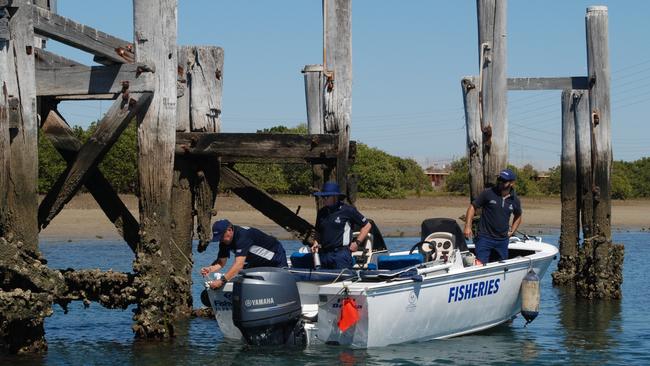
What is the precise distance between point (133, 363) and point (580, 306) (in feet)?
26.4

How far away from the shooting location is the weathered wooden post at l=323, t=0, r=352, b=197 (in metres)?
14.2

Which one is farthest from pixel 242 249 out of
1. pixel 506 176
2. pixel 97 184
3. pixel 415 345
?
pixel 506 176

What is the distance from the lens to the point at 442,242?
1414cm

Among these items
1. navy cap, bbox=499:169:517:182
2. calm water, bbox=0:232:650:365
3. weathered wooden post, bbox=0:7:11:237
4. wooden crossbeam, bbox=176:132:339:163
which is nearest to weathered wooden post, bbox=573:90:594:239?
calm water, bbox=0:232:650:365

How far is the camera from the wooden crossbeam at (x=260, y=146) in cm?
1449

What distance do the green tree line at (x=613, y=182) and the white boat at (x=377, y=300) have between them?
40821 mm

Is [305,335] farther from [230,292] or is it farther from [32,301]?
[32,301]

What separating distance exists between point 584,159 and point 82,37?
9460 millimetres

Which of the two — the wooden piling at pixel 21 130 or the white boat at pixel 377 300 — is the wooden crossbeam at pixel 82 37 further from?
the white boat at pixel 377 300

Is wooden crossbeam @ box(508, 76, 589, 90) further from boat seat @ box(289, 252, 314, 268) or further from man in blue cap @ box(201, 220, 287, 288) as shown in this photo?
man in blue cap @ box(201, 220, 287, 288)

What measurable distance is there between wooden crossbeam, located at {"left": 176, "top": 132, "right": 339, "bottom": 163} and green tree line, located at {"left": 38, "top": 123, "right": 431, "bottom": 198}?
584 inches

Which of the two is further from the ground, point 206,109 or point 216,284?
point 206,109

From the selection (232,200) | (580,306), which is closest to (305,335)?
(580,306)

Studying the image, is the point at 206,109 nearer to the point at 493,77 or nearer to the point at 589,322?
the point at 493,77
